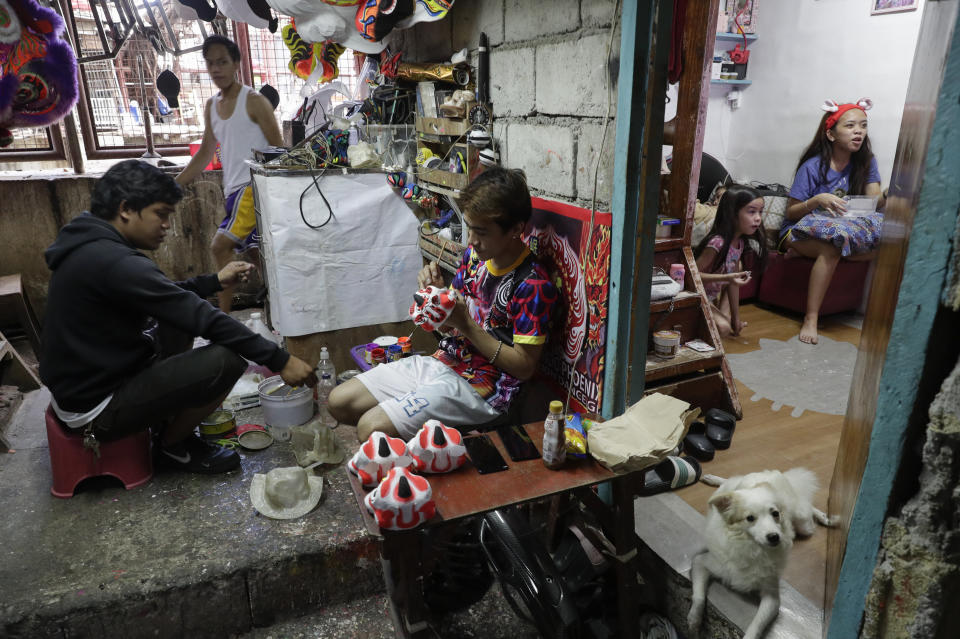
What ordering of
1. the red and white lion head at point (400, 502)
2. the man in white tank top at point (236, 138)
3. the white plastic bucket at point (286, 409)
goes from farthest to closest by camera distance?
1. the man in white tank top at point (236, 138)
2. the white plastic bucket at point (286, 409)
3. the red and white lion head at point (400, 502)

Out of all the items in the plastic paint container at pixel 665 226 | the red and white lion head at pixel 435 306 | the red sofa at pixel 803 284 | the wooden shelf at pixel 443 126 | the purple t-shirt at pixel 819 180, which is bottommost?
the red sofa at pixel 803 284

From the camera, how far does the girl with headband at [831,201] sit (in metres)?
4.41

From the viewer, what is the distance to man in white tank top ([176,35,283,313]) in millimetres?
4336

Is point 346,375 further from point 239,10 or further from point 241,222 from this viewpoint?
point 239,10

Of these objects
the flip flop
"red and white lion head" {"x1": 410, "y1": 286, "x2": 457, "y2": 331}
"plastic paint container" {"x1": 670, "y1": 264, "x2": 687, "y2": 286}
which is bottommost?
the flip flop

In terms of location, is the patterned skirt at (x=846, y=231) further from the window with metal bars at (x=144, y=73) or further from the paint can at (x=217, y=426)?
the window with metal bars at (x=144, y=73)

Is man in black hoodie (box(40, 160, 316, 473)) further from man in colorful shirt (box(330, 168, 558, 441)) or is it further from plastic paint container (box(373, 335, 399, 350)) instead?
plastic paint container (box(373, 335, 399, 350))

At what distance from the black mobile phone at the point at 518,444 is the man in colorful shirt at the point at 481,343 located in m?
0.26

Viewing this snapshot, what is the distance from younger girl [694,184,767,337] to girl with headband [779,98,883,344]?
553 millimetres

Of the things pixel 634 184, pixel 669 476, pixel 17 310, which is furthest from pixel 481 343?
pixel 17 310

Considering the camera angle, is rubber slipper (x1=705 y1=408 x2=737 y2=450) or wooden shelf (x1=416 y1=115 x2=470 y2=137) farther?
wooden shelf (x1=416 y1=115 x2=470 y2=137)

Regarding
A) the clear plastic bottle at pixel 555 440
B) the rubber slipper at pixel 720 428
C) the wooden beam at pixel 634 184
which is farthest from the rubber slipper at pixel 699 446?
the clear plastic bottle at pixel 555 440

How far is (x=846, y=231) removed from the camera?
14.2 feet

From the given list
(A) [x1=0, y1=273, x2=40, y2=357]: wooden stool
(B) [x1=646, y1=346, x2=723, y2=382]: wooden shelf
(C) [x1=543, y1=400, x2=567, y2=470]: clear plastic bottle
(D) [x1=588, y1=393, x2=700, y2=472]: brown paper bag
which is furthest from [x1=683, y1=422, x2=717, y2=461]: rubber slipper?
(A) [x1=0, y1=273, x2=40, y2=357]: wooden stool
